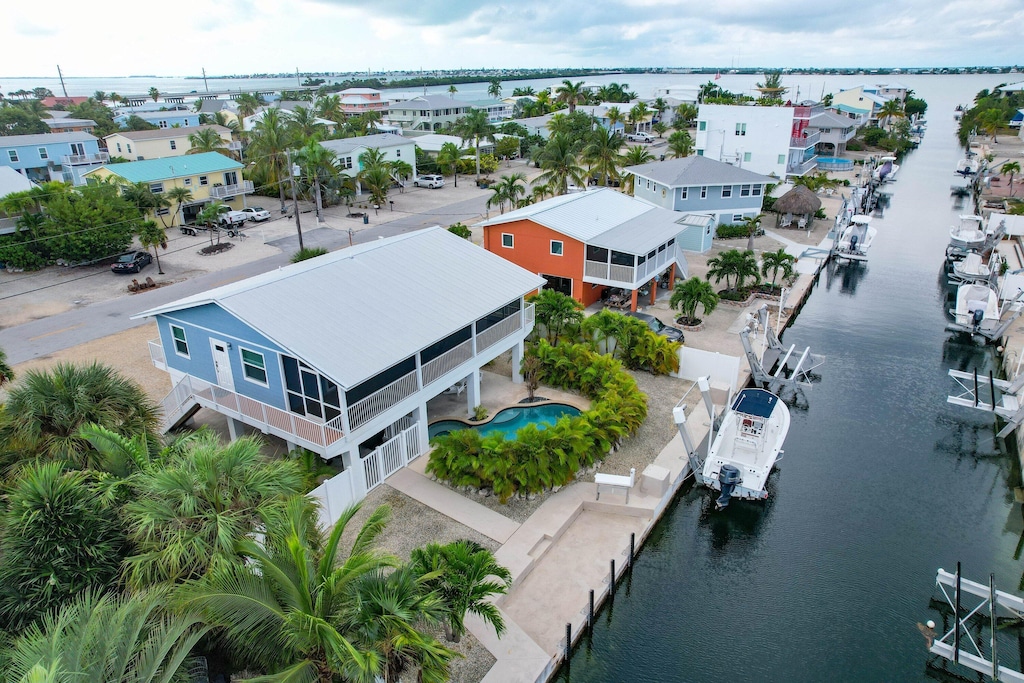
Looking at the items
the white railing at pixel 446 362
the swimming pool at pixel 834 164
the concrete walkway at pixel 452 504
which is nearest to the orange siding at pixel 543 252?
the white railing at pixel 446 362

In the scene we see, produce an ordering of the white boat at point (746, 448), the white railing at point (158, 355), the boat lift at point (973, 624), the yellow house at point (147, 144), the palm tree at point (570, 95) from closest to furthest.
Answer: the boat lift at point (973, 624), the white boat at point (746, 448), the white railing at point (158, 355), the yellow house at point (147, 144), the palm tree at point (570, 95)

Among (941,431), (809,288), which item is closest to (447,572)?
(941,431)

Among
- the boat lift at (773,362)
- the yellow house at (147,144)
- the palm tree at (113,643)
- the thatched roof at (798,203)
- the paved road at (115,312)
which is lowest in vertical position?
the boat lift at (773,362)

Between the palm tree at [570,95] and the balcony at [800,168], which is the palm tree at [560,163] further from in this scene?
the palm tree at [570,95]

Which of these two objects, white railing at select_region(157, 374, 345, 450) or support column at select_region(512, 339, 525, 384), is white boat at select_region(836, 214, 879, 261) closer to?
support column at select_region(512, 339, 525, 384)

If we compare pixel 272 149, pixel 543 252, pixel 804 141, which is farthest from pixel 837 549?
pixel 804 141

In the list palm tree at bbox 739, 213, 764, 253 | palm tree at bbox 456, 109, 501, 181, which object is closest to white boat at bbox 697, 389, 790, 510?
palm tree at bbox 739, 213, 764, 253
